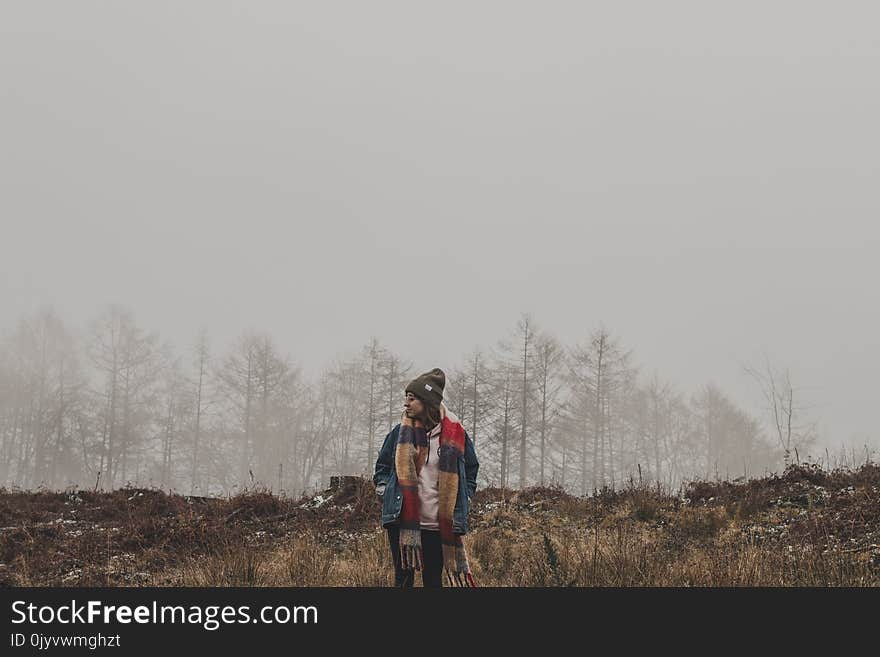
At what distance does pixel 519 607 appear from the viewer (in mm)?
4004

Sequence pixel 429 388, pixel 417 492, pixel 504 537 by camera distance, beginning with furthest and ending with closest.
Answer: pixel 504 537 → pixel 429 388 → pixel 417 492

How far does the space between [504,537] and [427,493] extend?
5.84 meters

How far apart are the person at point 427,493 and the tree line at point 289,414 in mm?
31632

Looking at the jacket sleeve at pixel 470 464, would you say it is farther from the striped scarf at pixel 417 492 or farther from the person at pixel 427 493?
the striped scarf at pixel 417 492

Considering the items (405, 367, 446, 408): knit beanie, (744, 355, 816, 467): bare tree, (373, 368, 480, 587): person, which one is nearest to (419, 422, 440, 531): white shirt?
(373, 368, 480, 587): person

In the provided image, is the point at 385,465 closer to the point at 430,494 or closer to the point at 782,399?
the point at 430,494

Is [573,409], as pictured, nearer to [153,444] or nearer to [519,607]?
[153,444]

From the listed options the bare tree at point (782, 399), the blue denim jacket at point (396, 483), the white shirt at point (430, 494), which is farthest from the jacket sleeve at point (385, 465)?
the bare tree at point (782, 399)

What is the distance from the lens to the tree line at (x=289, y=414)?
130 ft

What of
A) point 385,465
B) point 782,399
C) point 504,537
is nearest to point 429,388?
point 385,465

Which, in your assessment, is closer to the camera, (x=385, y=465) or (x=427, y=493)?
(x=427, y=493)

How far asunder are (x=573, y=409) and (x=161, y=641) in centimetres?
3843

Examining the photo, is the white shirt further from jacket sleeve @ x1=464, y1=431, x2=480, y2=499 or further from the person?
jacket sleeve @ x1=464, y1=431, x2=480, y2=499

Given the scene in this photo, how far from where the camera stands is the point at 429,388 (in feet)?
18.0
